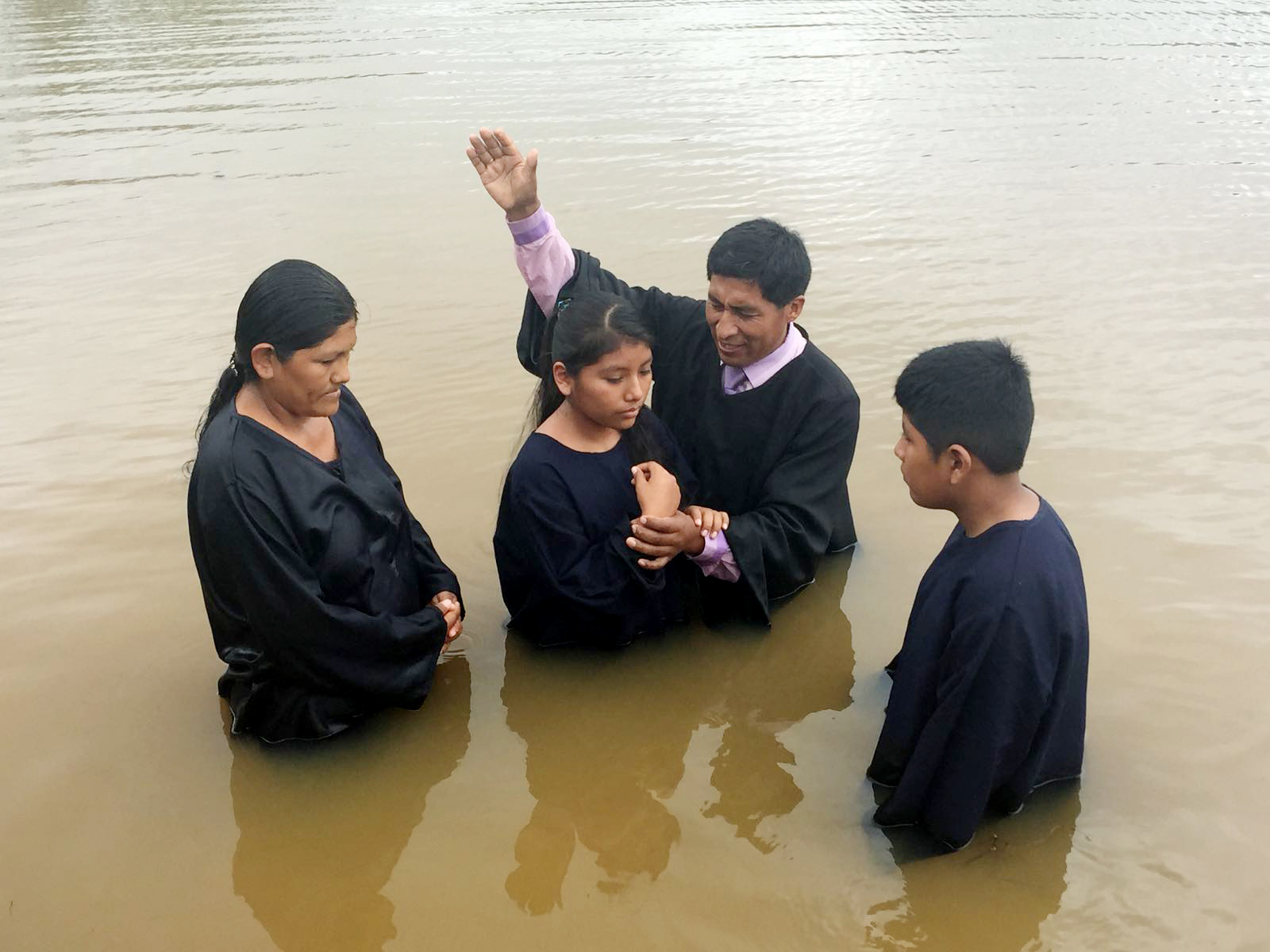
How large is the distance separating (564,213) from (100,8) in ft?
43.5

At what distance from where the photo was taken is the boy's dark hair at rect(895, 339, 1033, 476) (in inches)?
114

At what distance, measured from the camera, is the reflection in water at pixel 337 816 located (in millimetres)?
3086

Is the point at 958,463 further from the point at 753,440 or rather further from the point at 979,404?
the point at 753,440

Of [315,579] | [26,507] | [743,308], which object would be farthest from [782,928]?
[26,507]

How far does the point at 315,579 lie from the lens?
11.2 feet

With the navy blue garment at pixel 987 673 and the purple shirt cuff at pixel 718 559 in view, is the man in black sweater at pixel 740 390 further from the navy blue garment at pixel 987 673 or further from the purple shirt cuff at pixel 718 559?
the navy blue garment at pixel 987 673

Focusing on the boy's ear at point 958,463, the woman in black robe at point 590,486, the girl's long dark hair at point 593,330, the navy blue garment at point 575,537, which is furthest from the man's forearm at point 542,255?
the boy's ear at point 958,463

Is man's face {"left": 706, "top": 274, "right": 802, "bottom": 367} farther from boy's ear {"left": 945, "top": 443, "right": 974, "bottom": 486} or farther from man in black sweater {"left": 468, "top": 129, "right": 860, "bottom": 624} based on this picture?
boy's ear {"left": 945, "top": 443, "right": 974, "bottom": 486}

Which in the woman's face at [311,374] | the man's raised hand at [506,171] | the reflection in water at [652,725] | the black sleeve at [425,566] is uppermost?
the man's raised hand at [506,171]

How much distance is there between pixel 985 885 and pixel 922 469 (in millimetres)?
1138

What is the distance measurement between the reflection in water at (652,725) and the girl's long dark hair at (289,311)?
143 cm

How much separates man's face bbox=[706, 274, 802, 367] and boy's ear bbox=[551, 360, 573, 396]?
611 millimetres

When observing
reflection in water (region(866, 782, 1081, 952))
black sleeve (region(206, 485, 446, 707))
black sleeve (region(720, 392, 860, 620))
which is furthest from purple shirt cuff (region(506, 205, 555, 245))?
reflection in water (region(866, 782, 1081, 952))

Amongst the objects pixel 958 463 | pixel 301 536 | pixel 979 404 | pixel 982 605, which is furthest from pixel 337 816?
pixel 979 404
